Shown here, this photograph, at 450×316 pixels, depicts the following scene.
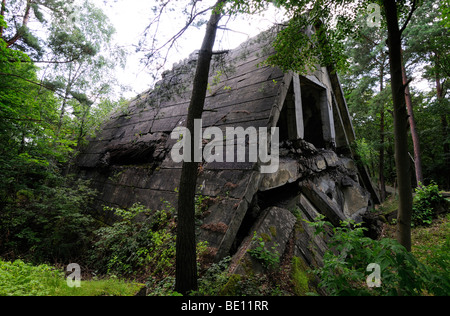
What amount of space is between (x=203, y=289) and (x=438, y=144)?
68.2ft

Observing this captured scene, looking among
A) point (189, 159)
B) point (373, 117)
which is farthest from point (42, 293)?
point (373, 117)

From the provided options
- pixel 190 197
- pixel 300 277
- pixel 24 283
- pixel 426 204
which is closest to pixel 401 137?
pixel 300 277

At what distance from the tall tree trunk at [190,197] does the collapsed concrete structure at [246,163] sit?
16.8 inches

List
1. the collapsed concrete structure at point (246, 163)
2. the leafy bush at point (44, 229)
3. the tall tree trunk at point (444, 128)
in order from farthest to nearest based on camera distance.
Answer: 1. the tall tree trunk at point (444, 128)
2. the leafy bush at point (44, 229)
3. the collapsed concrete structure at point (246, 163)

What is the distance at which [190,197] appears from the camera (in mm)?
2861

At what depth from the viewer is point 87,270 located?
395cm

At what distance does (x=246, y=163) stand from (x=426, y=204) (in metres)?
8.39

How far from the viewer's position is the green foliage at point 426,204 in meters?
7.22

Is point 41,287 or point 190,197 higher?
point 190,197

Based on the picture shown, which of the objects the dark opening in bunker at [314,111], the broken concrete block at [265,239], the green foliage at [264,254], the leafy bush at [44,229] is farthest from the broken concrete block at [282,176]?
the leafy bush at [44,229]

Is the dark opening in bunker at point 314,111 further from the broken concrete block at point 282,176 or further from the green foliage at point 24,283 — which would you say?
the green foliage at point 24,283

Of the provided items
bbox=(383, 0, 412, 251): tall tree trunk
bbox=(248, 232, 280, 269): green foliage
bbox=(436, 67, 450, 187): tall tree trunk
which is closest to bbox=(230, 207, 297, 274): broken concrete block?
bbox=(248, 232, 280, 269): green foliage

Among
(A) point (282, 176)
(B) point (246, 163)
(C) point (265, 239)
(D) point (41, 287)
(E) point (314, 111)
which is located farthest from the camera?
(E) point (314, 111)

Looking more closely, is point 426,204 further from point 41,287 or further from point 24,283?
point 24,283
